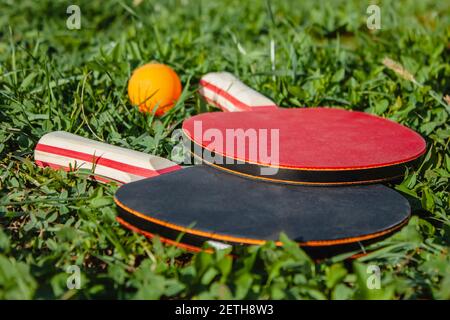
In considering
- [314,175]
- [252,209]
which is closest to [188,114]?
[314,175]

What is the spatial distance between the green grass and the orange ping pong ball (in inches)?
2.5

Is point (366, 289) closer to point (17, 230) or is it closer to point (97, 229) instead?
point (97, 229)

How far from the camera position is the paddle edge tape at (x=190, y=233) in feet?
6.30

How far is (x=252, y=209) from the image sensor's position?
2.07 m

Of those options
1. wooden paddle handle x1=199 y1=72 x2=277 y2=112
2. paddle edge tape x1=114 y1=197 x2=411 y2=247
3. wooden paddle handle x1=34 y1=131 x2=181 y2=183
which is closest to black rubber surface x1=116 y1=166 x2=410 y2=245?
paddle edge tape x1=114 y1=197 x2=411 y2=247

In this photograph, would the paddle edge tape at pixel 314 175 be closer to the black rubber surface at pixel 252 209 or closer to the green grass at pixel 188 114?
the black rubber surface at pixel 252 209

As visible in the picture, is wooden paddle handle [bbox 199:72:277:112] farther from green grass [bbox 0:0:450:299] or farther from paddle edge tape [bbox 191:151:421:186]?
paddle edge tape [bbox 191:151:421:186]

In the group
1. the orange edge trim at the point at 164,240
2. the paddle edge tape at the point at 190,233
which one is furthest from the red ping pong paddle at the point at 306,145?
the orange edge trim at the point at 164,240

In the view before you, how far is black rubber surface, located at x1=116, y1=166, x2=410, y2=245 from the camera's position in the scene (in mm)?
1957

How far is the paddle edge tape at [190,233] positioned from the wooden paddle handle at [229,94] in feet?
3.96

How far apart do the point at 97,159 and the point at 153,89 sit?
2.30 ft
